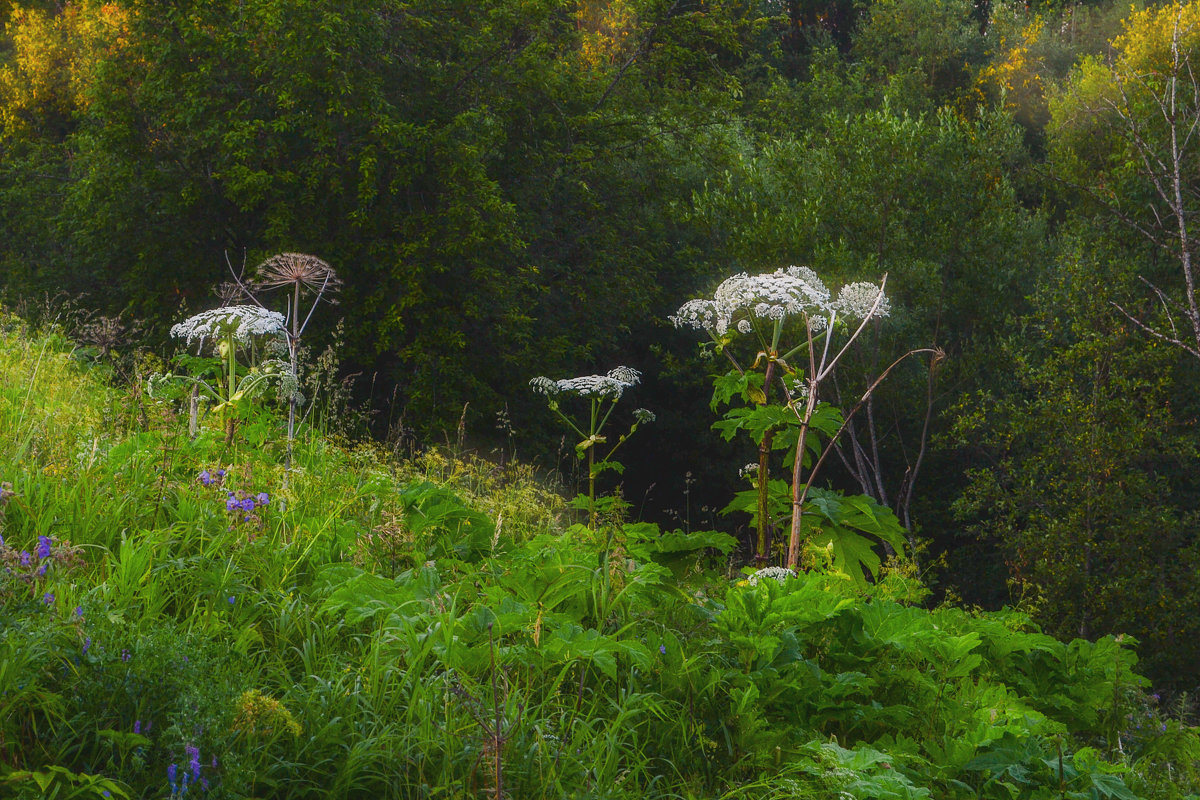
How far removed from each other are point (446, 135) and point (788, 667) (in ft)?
31.2

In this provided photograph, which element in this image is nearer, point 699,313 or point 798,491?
point 798,491

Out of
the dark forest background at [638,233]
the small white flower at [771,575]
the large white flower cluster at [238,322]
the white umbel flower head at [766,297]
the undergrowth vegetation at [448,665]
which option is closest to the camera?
the undergrowth vegetation at [448,665]

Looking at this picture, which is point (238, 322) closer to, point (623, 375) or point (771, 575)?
point (623, 375)

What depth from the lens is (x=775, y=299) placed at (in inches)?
189

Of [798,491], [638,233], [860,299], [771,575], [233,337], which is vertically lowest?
[638,233]

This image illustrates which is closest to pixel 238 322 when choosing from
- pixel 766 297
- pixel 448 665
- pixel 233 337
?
pixel 233 337

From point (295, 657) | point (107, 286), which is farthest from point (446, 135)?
point (295, 657)

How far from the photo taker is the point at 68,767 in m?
2.27

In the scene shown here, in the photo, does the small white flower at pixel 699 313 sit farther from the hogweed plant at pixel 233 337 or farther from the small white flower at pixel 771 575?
the hogweed plant at pixel 233 337

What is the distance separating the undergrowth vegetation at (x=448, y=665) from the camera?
93.0 inches

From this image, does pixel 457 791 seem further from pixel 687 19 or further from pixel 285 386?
pixel 687 19

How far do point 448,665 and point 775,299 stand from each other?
2.76m

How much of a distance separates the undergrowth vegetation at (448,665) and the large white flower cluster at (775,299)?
1233mm

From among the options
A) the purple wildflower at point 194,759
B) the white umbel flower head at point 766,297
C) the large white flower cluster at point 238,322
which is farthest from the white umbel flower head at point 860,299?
the purple wildflower at point 194,759
